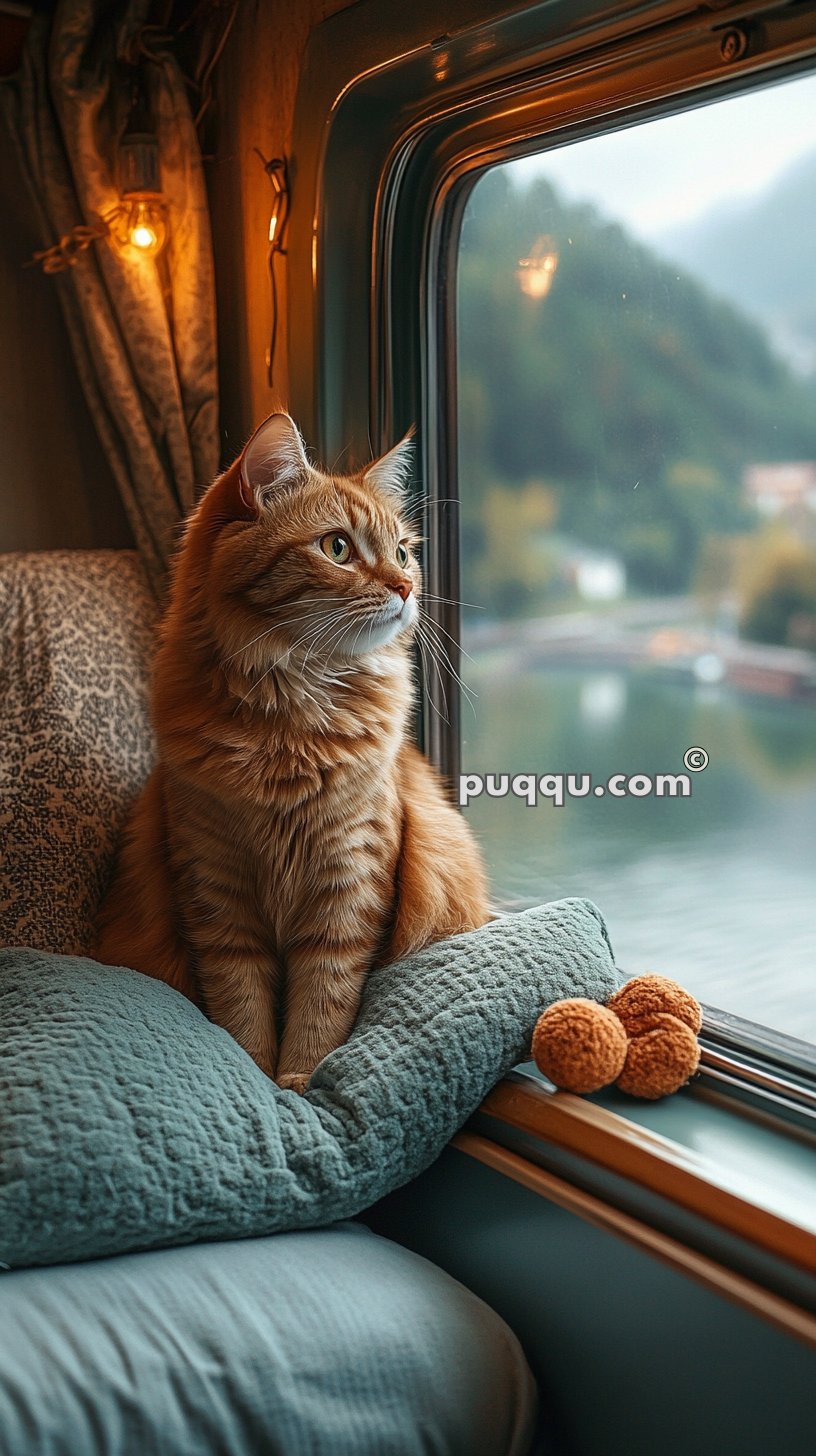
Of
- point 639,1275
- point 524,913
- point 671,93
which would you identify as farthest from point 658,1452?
point 671,93

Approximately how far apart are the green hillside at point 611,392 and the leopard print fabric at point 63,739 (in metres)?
0.62

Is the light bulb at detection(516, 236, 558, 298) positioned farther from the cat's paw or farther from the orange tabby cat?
the cat's paw

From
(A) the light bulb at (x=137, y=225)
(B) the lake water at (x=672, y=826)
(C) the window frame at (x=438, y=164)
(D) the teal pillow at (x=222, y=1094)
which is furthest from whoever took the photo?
(A) the light bulb at (x=137, y=225)

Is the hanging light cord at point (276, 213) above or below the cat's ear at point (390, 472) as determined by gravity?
above

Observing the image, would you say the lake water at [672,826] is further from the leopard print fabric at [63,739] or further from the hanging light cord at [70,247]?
the hanging light cord at [70,247]

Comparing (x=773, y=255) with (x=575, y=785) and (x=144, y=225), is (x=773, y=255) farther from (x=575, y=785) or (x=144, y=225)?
(x=144, y=225)

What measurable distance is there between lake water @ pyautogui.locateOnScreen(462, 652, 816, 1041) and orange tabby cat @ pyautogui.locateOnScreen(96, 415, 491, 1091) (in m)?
0.33

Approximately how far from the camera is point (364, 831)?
141 cm

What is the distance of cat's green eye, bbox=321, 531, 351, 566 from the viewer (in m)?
1.37

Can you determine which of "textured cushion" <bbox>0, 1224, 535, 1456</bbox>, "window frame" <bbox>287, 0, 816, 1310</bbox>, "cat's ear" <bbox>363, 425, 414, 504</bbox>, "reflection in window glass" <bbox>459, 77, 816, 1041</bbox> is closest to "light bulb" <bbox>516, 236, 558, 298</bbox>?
"reflection in window glass" <bbox>459, 77, 816, 1041</bbox>

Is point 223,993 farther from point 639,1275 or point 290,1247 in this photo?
point 639,1275

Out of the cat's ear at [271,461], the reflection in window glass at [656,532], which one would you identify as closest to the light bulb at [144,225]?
the reflection in window glass at [656,532]

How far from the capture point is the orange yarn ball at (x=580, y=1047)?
4.13 feet

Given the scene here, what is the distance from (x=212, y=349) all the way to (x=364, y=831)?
40.1 inches
